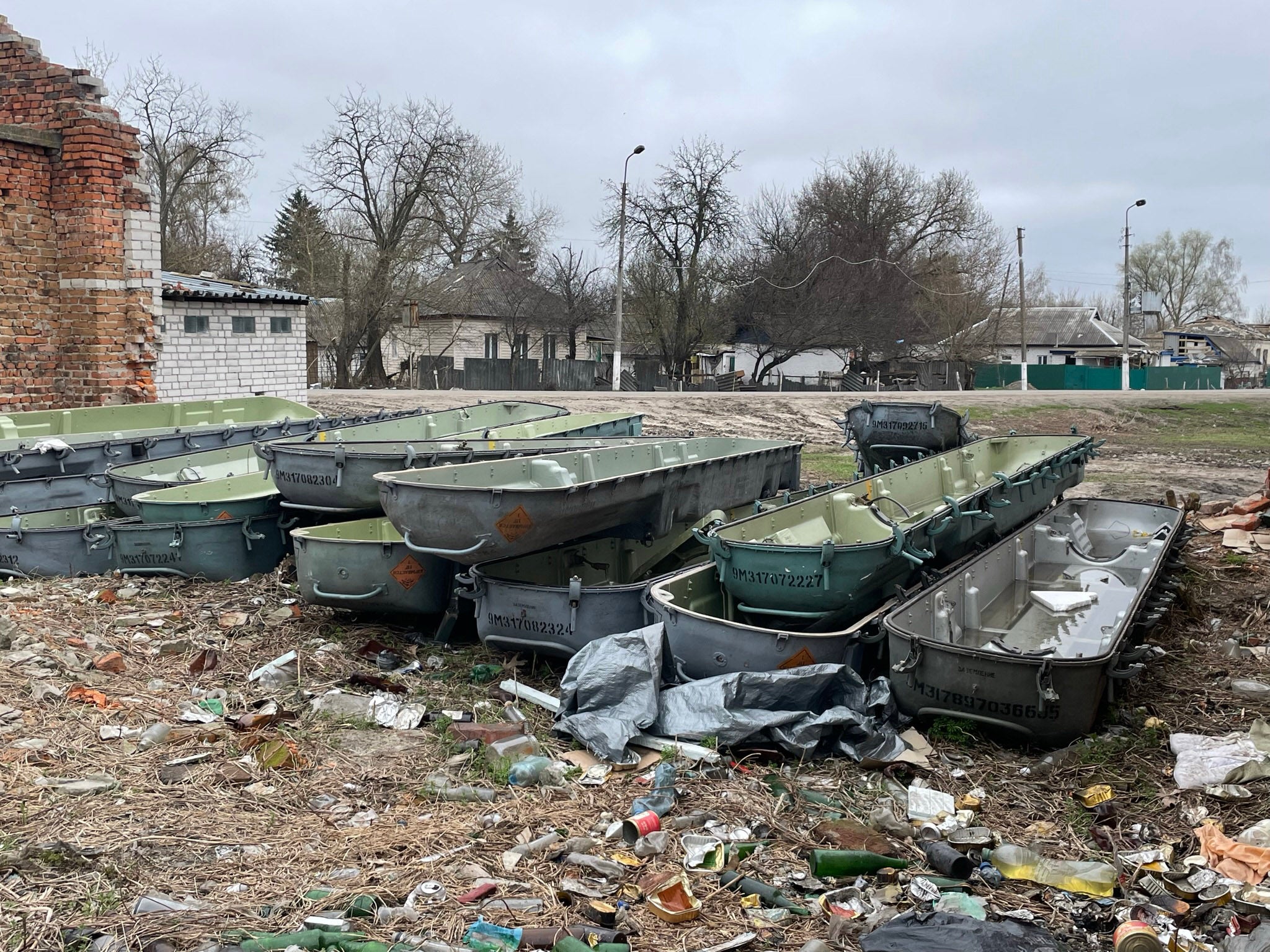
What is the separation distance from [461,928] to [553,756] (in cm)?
187

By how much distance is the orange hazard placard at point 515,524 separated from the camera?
7.18 meters

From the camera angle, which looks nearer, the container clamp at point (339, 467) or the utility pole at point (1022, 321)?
the container clamp at point (339, 467)

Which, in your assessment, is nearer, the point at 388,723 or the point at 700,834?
the point at 700,834

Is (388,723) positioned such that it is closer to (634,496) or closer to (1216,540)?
(634,496)

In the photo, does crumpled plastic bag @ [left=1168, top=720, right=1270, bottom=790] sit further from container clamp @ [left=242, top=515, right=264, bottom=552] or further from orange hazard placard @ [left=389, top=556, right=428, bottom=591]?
container clamp @ [left=242, top=515, right=264, bottom=552]

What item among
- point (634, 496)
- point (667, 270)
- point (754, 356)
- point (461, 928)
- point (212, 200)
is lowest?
point (461, 928)

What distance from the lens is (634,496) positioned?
323 inches

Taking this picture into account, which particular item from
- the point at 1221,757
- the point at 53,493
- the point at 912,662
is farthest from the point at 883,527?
the point at 53,493

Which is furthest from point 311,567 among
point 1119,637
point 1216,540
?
point 1216,540

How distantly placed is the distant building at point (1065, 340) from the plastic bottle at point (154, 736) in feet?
171

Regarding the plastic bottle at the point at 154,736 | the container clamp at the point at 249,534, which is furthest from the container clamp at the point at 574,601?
the container clamp at the point at 249,534

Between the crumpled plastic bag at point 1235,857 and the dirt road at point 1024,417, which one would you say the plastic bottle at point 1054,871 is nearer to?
the crumpled plastic bag at point 1235,857

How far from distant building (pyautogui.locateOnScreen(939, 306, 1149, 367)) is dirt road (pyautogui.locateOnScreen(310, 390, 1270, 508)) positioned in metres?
25.4

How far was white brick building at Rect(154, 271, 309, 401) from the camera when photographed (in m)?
18.6
